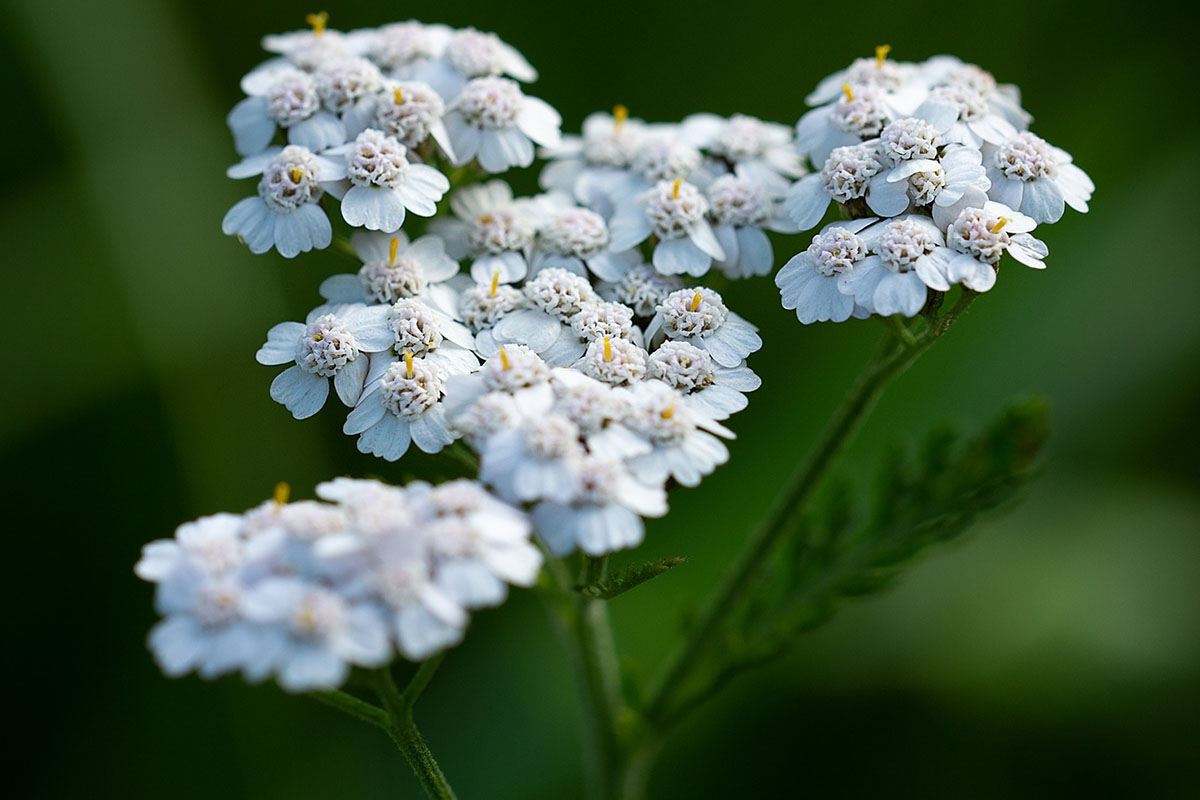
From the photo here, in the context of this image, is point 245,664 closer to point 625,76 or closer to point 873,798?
point 873,798

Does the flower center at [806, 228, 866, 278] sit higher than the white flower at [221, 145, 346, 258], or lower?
higher

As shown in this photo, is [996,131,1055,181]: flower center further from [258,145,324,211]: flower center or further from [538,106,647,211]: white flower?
[258,145,324,211]: flower center

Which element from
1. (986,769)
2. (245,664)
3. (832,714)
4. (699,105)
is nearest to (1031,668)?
(986,769)

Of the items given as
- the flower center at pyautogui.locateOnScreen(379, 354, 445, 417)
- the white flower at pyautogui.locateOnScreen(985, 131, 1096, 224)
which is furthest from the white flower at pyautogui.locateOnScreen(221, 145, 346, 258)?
the white flower at pyautogui.locateOnScreen(985, 131, 1096, 224)

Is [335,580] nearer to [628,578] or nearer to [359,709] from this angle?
[359,709]

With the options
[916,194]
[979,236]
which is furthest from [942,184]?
[979,236]

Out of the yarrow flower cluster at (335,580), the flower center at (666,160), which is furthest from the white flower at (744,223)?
the yarrow flower cluster at (335,580)
